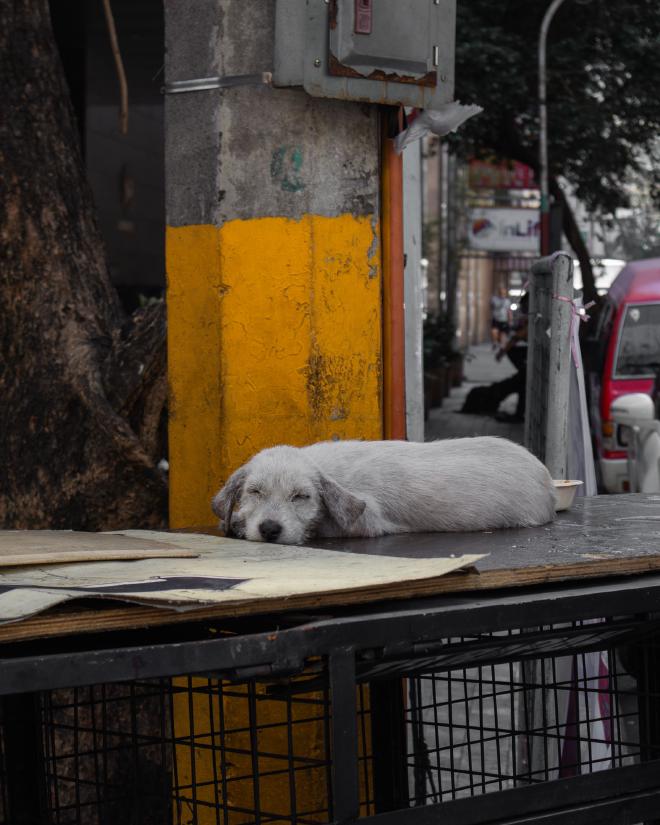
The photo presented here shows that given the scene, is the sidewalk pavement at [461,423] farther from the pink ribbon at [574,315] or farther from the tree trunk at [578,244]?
the pink ribbon at [574,315]

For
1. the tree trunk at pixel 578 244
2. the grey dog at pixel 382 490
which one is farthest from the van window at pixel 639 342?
the grey dog at pixel 382 490

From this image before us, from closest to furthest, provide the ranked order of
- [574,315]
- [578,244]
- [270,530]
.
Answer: [270,530]
[574,315]
[578,244]

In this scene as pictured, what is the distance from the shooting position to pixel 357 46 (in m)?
3.61

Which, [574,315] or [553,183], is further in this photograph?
[553,183]

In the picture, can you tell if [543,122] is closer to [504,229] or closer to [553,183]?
[553,183]

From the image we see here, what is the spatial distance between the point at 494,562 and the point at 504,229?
95.9 ft

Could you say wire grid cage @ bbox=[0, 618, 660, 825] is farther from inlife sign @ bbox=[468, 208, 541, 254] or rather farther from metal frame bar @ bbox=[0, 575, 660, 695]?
inlife sign @ bbox=[468, 208, 541, 254]

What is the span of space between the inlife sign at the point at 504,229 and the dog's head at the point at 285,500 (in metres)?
27.6

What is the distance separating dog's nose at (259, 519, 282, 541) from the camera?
9.89 feet

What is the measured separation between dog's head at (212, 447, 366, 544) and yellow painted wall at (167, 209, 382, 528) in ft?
1.63

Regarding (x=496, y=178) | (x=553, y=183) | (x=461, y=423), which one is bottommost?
(x=461, y=423)

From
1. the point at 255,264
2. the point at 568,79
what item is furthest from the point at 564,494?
the point at 568,79

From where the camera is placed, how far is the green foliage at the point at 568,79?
19.2 meters

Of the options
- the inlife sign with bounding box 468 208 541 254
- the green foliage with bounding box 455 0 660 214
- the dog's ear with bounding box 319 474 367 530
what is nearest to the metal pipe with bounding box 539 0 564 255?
the green foliage with bounding box 455 0 660 214
